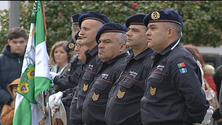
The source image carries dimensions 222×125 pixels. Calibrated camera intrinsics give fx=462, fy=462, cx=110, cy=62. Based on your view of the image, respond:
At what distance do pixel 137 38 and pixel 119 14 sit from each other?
6.19 meters

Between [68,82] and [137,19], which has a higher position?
[137,19]

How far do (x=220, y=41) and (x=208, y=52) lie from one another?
5.10m

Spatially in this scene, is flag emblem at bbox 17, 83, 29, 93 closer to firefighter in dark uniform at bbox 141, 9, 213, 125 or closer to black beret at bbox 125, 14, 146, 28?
black beret at bbox 125, 14, 146, 28

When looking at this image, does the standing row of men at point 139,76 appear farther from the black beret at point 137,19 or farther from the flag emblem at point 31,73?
the flag emblem at point 31,73

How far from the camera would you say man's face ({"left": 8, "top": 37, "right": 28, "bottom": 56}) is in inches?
326

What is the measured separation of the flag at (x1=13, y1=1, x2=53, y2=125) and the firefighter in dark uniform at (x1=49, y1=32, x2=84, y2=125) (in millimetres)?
359

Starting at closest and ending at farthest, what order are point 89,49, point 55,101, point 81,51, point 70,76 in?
point 89,49
point 81,51
point 55,101
point 70,76

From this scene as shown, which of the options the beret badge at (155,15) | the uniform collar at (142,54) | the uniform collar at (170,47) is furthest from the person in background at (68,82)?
the uniform collar at (170,47)

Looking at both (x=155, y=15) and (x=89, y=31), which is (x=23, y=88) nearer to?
(x=89, y=31)

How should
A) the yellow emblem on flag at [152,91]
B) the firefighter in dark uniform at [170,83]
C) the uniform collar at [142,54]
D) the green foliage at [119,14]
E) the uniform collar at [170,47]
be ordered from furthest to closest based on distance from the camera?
the green foliage at [119,14] → the uniform collar at [142,54] → the uniform collar at [170,47] → the yellow emblem on flag at [152,91] → the firefighter in dark uniform at [170,83]

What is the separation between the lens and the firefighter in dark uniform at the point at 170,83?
4.45 meters

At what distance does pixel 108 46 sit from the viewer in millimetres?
5793

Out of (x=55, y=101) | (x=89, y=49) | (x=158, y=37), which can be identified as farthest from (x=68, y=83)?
(x=158, y=37)

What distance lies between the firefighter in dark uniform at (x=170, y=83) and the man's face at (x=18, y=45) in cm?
398
